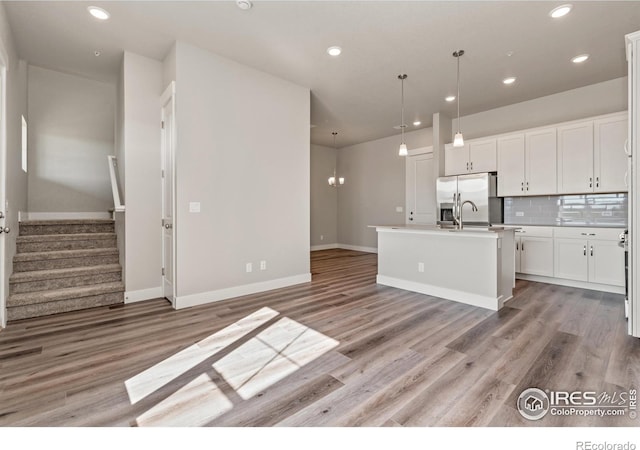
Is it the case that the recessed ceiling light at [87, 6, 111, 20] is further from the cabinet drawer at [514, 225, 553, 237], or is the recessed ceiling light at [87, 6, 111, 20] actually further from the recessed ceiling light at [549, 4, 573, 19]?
the cabinet drawer at [514, 225, 553, 237]

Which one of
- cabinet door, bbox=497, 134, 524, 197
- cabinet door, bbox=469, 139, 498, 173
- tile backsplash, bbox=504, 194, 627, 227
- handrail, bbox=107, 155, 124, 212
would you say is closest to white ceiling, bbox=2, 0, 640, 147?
cabinet door, bbox=497, 134, 524, 197

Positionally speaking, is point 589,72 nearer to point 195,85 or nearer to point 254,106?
point 254,106

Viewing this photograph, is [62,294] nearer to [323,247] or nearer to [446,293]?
[446,293]

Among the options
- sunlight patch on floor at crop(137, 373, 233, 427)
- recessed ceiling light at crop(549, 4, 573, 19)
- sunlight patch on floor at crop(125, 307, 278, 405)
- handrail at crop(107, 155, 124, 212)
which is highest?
recessed ceiling light at crop(549, 4, 573, 19)

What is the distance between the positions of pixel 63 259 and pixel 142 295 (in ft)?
3.69

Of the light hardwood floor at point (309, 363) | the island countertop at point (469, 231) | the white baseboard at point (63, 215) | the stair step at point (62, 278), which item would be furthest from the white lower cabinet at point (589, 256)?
the white baseboard at point (63, 215)

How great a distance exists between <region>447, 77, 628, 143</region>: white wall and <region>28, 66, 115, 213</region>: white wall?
7.08 meters

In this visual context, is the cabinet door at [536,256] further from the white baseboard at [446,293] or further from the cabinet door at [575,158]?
the white baseboard at [446,293]

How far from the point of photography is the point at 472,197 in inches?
226

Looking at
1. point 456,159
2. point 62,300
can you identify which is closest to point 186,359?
point 62,300

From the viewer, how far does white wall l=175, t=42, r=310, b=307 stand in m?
3.74

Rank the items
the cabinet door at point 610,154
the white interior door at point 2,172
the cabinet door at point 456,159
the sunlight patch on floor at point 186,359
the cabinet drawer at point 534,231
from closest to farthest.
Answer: the sunlight patch on floor at point 186,359 < the white interior door at point 2,172 < the cabinet door at point 610,154 < the cabinet drawer at point 534,231 < the cabinet door at point 456,159

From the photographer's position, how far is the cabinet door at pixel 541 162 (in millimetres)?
4907

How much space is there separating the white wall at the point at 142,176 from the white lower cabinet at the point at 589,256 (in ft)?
19.9
